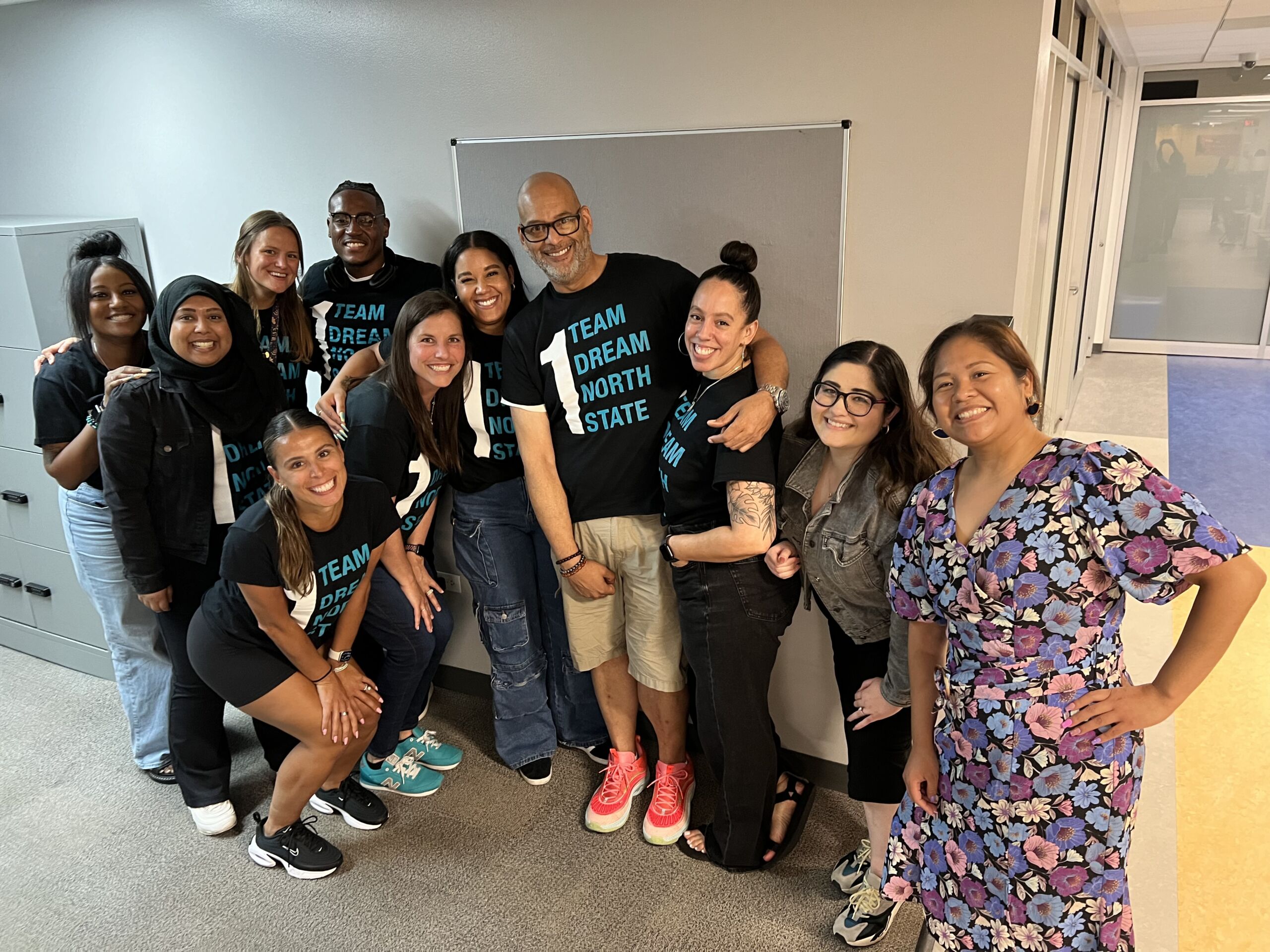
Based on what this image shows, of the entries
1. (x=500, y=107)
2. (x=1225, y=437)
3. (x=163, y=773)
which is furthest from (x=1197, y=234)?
(x=163, y=773)

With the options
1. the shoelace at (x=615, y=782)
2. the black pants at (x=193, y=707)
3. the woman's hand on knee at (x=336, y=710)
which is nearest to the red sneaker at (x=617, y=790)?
the shoelace at (x=615, y=782)

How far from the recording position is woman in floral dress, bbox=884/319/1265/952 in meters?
1.51

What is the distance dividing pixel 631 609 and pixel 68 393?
5.92 feet

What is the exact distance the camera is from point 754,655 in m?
2.36

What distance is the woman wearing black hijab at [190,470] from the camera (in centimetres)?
254

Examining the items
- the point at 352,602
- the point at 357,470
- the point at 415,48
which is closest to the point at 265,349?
the point at 357,470

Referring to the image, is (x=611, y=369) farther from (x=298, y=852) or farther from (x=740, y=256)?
(x=298, y=852)

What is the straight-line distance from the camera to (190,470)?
2631mm

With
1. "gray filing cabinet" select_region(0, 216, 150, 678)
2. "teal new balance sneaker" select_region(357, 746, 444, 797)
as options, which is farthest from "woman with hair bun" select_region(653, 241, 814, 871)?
"gray filing cabinet" select_region(0, 216, 150, 678)

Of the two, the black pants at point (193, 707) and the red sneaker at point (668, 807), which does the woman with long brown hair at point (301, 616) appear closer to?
the black pants at point (193, 707)

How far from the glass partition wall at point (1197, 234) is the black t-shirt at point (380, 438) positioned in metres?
7.84

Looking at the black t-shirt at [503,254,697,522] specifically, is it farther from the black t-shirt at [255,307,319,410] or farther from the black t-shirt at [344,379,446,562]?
the black t-shirt at [255,307,319,410]

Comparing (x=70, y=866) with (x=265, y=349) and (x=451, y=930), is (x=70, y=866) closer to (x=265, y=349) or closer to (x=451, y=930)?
(x=451, y=930)

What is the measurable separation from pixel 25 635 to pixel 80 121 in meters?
2.12
